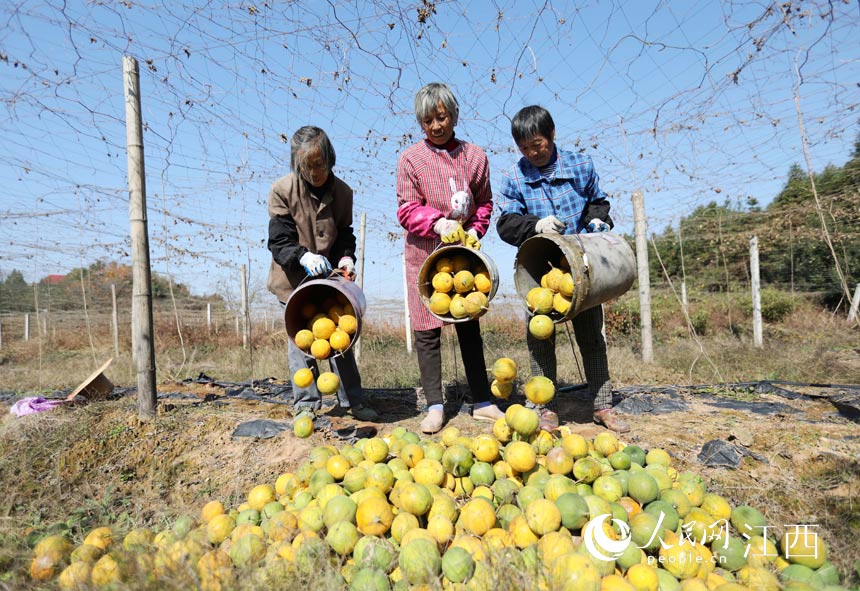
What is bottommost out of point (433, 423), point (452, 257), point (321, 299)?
point (433, 423)

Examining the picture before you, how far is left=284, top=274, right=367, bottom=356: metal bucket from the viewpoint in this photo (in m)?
2.53

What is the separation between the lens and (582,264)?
6.82 ft

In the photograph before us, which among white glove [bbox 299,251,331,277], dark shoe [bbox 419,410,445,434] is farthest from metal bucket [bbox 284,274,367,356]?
dark shoe [bbox 419,410,445,434]

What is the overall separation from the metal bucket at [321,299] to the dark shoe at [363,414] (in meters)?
0.75

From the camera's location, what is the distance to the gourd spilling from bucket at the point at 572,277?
2080mm

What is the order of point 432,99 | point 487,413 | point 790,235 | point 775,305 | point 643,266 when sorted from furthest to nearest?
point 775,305
point 790,235
point 643,266
point 487,413
point 432,99

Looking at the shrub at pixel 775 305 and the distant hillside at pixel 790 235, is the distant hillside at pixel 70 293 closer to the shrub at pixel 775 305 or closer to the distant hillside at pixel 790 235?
the distant hillside at pixel 790 235

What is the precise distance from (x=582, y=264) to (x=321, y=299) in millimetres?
1578

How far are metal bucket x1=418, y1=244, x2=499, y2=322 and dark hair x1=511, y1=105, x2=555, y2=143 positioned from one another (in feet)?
2.56

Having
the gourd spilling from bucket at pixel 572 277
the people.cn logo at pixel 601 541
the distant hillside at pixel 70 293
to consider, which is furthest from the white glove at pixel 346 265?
the distant hillside at pixel 70 293

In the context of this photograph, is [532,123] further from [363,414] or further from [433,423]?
[363,414]

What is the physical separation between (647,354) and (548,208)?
12.5 feet

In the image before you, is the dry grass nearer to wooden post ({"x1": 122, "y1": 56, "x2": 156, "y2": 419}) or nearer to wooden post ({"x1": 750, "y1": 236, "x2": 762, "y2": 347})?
wooden post ({"x1": 122, "y1": 56, "x2": 156, "y2": 419})

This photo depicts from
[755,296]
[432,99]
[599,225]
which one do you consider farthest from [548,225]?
[755,296]
